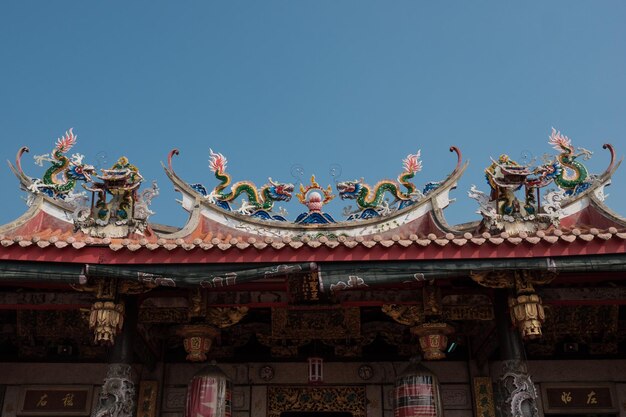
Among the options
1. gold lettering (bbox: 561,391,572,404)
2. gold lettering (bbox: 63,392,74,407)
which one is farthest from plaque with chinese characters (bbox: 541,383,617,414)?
gold lettering (bbox: 63,392,74,407)

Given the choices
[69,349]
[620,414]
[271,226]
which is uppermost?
[271,226]

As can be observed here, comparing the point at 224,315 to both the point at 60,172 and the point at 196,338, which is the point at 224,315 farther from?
the point at 60,172

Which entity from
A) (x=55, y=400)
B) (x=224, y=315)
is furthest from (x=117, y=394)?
(x=55, y=400)

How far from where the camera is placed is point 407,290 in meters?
6.94

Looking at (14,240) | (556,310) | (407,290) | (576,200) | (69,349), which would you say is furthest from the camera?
(576,200)

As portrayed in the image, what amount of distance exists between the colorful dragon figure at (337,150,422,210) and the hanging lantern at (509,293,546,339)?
3260 mm

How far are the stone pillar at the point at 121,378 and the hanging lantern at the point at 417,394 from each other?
105 inches

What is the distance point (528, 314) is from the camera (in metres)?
6.23


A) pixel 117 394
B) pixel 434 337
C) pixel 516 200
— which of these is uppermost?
pixel 516 200

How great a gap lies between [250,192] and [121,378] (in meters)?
3.60

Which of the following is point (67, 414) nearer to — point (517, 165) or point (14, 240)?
point (14, 240)

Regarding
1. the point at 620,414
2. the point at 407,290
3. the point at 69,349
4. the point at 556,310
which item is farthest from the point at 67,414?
the point at 620,414

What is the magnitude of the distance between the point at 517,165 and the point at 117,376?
5071 millimetres

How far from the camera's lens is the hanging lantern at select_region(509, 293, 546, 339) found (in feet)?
20.3
